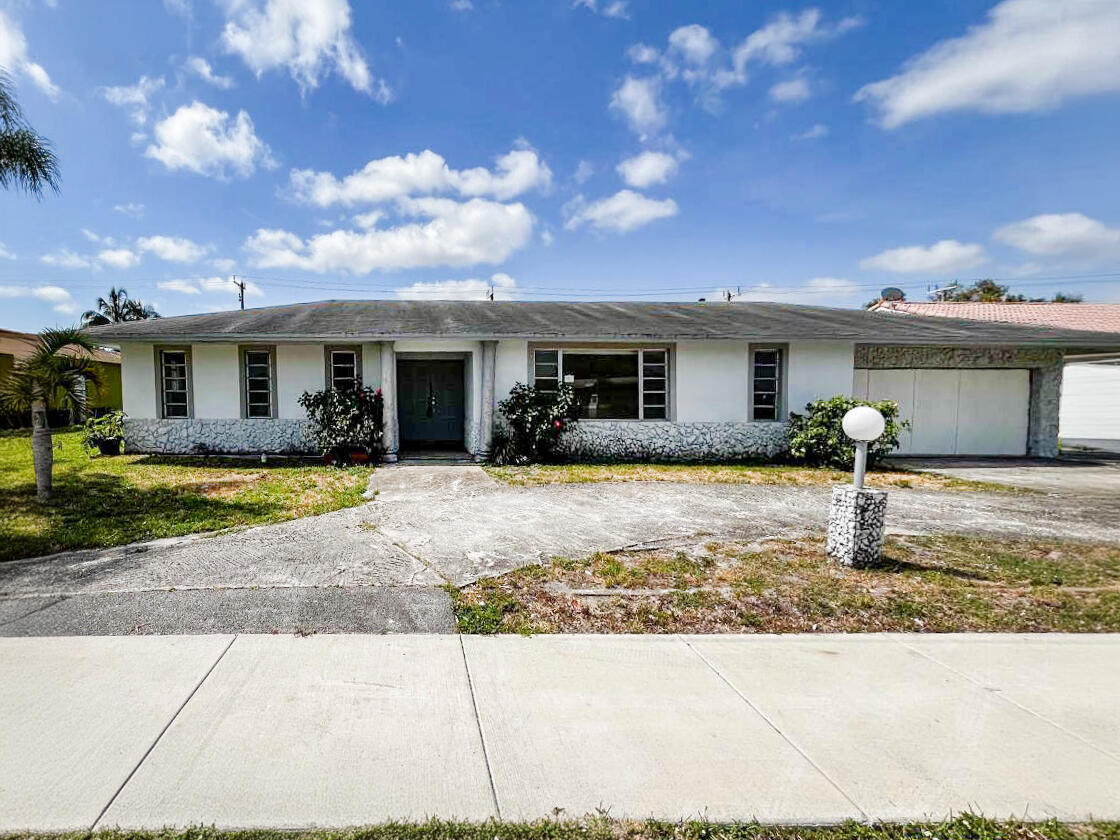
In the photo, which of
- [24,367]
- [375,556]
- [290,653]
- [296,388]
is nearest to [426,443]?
[296,388]

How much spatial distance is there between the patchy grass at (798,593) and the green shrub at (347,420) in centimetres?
719

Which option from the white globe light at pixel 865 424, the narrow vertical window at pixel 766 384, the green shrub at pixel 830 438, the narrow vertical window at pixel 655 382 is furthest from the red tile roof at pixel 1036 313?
the white globe light at pixel 865 424

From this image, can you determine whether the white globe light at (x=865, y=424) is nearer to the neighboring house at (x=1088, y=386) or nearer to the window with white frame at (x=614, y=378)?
the window with white frame at (x=614, y=378)

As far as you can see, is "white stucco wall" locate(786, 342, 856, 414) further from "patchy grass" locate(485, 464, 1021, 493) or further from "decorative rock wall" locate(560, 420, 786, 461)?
"patchy grass" locate(485, 464, 1021, 493)

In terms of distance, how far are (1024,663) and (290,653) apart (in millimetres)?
4638

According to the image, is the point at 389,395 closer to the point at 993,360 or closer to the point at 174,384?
the point at 174,384

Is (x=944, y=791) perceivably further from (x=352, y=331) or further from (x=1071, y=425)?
(x=1071, y=425)

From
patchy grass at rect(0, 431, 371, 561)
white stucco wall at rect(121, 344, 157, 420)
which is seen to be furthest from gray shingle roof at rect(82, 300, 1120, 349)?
patchy grass at rect(0, 431, 371, 561)

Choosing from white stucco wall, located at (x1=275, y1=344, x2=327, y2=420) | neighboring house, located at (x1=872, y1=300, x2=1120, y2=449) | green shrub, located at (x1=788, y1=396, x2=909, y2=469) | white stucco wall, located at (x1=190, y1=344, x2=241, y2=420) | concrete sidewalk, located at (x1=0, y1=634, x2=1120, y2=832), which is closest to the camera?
concrete sidewalk, located at (x1=0, y1=634, x2=1120, y2=832)

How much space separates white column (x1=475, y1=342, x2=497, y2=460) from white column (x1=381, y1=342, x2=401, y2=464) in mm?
1796

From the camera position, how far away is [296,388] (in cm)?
1208

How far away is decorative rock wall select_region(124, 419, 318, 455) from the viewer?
12031 millimetres

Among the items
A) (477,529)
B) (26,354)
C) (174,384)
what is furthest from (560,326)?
(26,354)

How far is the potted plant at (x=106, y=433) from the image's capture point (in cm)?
1195
